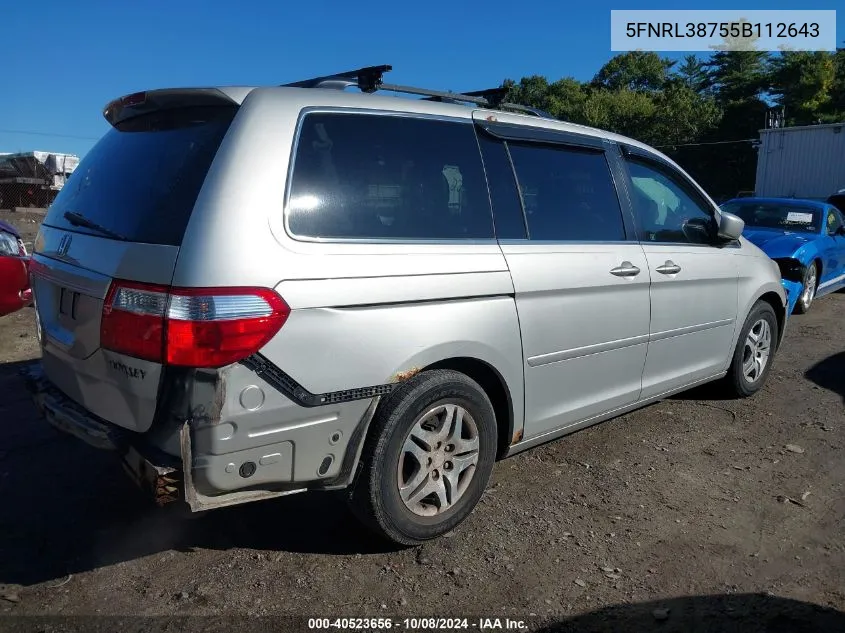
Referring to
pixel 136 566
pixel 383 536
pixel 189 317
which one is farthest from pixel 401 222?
pixel 136 566

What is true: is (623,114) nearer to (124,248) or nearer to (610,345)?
(610,345)

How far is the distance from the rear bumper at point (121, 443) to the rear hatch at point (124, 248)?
0.05 meters

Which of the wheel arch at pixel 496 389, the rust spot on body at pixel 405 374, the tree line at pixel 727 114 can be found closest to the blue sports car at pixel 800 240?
the wheel arch at pixel 496 389

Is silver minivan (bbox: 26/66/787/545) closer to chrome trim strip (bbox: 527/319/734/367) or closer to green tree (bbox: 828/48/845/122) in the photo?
chrome trim strip (bbox: 527/319/734/367)

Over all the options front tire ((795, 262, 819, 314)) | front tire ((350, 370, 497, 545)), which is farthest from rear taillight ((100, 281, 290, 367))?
front tire ((795, 262, 819, 314))

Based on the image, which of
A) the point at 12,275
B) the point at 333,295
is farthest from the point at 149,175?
the point at 12,275

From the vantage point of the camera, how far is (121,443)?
250 cm

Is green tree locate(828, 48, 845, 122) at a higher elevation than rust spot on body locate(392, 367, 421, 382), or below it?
higher

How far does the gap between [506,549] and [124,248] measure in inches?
81.4

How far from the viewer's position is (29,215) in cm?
1748

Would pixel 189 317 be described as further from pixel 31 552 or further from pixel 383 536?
pixel 31 552

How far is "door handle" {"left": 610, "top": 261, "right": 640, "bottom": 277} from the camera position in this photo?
3646 millimetres

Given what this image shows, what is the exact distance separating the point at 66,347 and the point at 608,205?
2.89 metres

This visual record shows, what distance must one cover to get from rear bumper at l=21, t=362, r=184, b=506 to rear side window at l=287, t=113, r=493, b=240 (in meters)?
0.97
